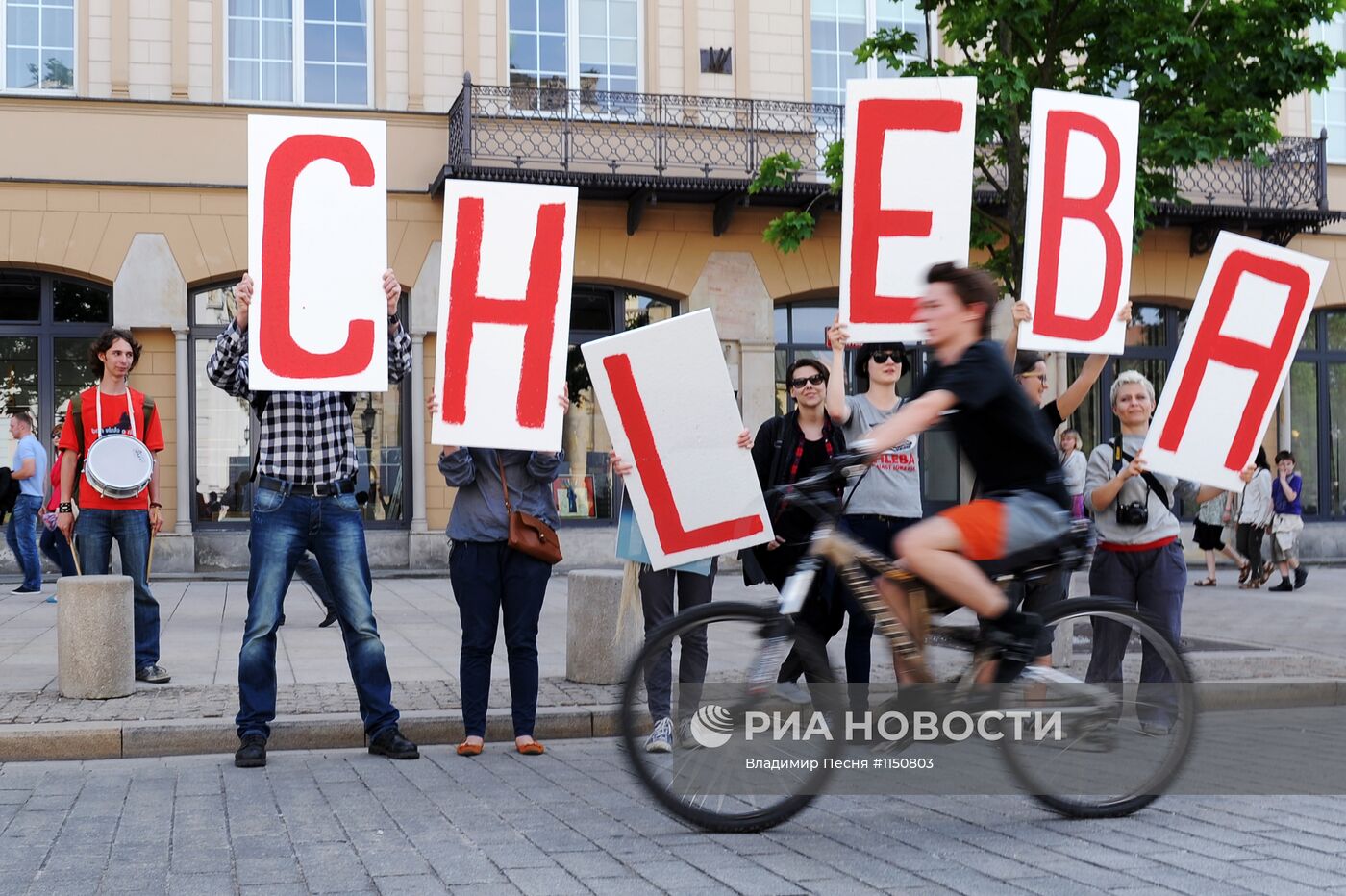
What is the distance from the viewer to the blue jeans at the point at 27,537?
15.5 metres

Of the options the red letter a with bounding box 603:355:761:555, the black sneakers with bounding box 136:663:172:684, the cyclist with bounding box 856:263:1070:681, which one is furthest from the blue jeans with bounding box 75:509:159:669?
the cyclist with bounding box 856:263:1070:681

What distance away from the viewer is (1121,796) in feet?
16.5

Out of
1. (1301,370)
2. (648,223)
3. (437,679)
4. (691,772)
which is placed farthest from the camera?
(1301,370)

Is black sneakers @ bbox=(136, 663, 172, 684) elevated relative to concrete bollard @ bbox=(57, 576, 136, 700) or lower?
lower

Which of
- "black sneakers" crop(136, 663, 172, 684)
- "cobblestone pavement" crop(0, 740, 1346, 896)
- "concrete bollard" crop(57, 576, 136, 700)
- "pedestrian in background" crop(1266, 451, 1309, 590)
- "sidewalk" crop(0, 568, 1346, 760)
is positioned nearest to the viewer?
"cobblestone pavement" crop(0, 740, 1346, 896)

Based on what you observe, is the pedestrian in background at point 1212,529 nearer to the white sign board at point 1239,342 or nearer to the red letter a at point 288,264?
the white sign board at point 1239,342

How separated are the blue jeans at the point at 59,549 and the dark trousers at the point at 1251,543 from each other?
1305 centimetres

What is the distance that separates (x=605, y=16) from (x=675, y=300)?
4030 mm

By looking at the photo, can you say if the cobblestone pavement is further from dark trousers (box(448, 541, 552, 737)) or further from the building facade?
the building facade

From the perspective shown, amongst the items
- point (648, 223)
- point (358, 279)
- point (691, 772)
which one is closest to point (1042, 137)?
point (358, 279)

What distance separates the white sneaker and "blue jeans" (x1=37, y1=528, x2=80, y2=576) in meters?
10.8

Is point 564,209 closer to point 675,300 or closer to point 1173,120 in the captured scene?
point 1173,120

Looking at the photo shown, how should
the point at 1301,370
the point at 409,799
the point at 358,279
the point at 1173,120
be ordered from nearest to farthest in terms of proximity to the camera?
the point at 409,799 < the point at 358,279 < the point at 1173,120 < the point at 1301,370

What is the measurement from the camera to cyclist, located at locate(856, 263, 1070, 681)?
15.4ft
